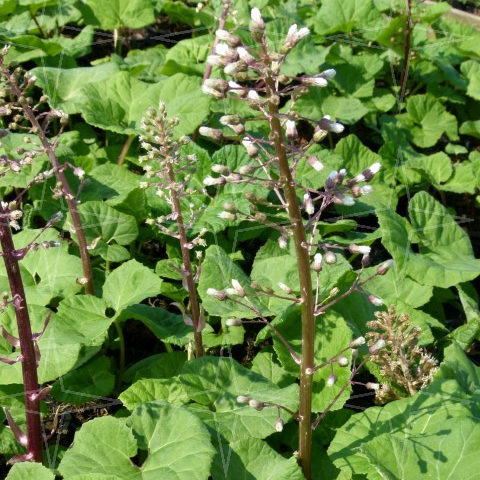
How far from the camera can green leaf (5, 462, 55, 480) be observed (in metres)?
2.04

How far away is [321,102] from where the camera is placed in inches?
167

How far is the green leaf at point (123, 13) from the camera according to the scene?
4605 millimetres

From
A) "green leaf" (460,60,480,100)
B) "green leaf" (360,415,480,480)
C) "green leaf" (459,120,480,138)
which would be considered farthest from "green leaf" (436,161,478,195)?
"green leaf" (360,415,480,480)

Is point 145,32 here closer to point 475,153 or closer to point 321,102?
point 321,102

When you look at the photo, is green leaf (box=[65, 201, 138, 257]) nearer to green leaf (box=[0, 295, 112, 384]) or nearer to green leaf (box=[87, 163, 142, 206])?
green leaf (box=[87, 163, 142, 206])

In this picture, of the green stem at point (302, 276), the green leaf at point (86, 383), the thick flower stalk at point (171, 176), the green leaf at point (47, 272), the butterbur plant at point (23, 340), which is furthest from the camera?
the green leaf at point (47, 272)

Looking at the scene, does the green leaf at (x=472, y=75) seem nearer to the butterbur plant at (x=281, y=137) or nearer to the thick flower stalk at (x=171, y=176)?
the thick flower stalk at (x=171, y=176)

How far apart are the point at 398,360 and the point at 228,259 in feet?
2.48

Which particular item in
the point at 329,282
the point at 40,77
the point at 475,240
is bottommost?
the point at 475,240

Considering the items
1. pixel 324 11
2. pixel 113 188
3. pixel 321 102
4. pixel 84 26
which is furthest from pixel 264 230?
pixel 84 26

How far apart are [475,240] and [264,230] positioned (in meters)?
1.26

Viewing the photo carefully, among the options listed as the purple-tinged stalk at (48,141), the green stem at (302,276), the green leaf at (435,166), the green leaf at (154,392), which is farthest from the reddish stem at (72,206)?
the green leaf at (435,166)

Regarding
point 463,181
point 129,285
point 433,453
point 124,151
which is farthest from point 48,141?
point 463,181

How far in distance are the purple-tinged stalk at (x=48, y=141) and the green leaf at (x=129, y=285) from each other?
15 centimetres
